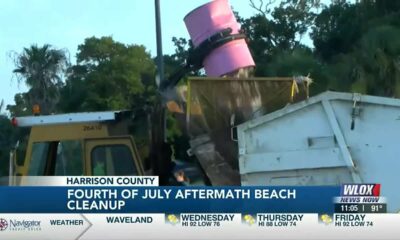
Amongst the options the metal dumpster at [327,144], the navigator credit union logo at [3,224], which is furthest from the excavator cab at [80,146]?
the metal dumpster at [327,144]

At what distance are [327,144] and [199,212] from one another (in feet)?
3.79

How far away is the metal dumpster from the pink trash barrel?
0.85 meters

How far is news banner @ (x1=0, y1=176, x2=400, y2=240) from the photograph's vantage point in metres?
5.21

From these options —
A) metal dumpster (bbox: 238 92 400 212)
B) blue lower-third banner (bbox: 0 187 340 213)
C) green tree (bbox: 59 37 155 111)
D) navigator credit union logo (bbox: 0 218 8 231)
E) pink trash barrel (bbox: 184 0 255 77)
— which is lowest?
navigator credit union logo (bbox: 0 218 8 231)

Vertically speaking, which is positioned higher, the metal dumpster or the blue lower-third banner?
the metal dumpster

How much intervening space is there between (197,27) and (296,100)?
1173 mm

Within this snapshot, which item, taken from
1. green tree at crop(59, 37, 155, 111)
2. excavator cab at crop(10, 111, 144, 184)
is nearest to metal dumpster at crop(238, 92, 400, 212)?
excavator cab at crop(10, 111, 144, 184)

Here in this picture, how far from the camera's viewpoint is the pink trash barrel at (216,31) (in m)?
6.32

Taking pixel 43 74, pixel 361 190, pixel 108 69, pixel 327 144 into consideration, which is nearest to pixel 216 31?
pixel 327 144

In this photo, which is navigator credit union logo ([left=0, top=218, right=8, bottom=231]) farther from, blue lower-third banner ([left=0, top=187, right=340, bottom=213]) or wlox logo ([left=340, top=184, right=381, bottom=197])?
wlox logo ([left=340, top=184, right=381, bottom=197])

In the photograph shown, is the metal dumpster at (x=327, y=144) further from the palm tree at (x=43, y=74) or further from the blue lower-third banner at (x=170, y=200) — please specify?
the palm tree at (x=43, y=74)

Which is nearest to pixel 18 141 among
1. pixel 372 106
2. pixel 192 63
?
pixel 192 63

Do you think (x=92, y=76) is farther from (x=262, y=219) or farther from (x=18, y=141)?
(x=262, y=219)

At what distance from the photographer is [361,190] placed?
5238 millimetres
